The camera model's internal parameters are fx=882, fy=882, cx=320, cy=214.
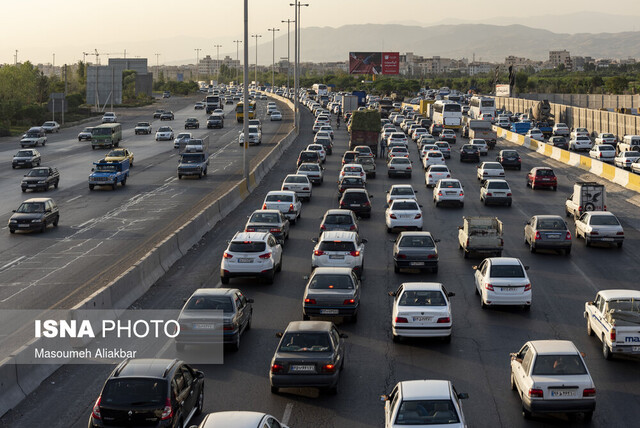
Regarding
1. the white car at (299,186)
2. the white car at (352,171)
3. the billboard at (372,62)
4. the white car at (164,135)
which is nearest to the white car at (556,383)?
the white car at (299,186)

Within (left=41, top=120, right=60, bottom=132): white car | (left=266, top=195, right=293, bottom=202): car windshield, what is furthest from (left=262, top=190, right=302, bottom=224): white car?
(left=41, top=120, right=60, bottom=132): white car

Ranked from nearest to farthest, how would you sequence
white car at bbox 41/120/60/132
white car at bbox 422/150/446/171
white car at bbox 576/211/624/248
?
white car at bbox 576/211/624/248 → white car at bbox 422/150/446/171 → white car at bbox 41/120/60/132

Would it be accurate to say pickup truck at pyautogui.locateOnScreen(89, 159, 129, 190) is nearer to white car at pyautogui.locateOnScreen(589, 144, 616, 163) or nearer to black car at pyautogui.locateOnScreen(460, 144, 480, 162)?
black car at pyautogui.locateOnScreen(460, 144, 480, 162)

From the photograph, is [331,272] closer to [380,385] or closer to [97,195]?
[380,385]

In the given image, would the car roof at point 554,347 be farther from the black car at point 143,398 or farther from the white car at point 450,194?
the white car at point 450,194

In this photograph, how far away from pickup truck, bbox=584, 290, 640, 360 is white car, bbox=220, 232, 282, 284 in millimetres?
9773

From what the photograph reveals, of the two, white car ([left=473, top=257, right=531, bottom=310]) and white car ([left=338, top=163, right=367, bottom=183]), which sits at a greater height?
white car ([left=338, top=163, right=367, bottom=183])

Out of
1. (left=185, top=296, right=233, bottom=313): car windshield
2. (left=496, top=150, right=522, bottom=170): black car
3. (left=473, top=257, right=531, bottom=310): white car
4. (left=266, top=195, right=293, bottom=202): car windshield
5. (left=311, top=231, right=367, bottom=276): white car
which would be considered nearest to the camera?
(left=185, top=296, right=233, bottom=313): car windshield

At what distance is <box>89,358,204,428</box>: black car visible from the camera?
13.1m

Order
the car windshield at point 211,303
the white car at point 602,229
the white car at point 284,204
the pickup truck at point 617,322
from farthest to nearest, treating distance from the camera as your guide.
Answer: the white car at point 284,204 < the white car at point 602,229 < the car windshield at point 211,303 < the pickup truck at point 617,322

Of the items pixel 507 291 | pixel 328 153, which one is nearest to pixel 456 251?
pixel 507 291

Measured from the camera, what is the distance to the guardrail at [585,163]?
163 ft

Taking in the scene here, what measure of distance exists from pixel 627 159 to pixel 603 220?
31785mm

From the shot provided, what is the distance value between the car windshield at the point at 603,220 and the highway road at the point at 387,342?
1010 mm
